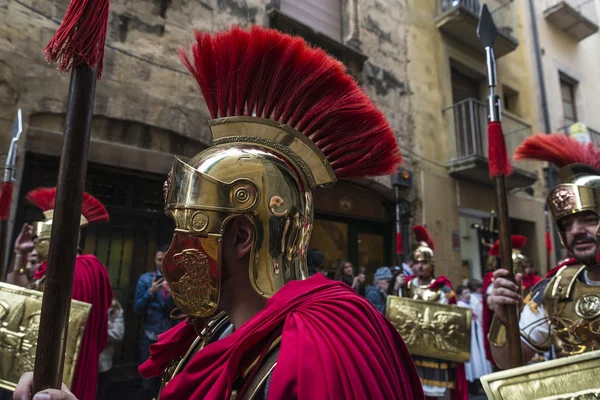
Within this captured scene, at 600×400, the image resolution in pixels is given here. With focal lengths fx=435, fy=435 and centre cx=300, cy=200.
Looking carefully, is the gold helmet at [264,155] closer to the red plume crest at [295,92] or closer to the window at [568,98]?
the red plume crest at [295,92]

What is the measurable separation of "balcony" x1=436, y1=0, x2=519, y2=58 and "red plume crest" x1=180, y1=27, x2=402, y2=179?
31.8 ft

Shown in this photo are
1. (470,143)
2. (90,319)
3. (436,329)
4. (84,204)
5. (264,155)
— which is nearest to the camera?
(264,155)

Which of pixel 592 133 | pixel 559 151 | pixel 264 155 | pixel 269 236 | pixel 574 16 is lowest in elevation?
pixel 269 236

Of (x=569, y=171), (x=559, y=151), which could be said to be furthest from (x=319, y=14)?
(x=569, y=171)

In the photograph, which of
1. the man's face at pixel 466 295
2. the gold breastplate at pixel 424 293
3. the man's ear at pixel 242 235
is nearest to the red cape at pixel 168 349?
the man's ear at pixel 242 235

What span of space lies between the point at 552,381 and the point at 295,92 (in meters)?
1.50

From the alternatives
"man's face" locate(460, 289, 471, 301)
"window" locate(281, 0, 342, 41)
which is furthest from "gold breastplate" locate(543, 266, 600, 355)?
"window" locate(281, 0, 342, 41)

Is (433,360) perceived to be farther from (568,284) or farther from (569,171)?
(569,171)

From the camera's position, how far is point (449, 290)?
213 inches

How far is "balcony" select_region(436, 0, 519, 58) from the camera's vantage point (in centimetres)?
993

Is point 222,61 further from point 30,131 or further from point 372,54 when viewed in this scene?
point 372,54

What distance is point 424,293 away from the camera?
5305 mm

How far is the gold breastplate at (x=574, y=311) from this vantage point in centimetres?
242

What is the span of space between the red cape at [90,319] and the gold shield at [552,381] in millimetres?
2902
